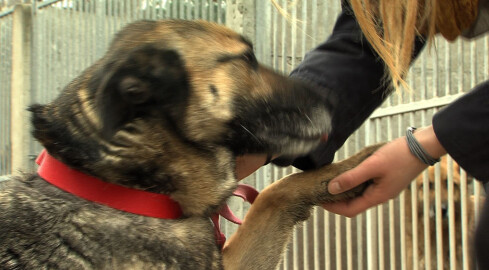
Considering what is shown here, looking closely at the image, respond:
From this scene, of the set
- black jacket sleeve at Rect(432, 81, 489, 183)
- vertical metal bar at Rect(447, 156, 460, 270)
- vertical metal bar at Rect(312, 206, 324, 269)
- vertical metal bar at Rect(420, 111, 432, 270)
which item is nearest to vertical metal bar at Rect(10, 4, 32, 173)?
vertical metal bar at Rect(312, 206, 324, 269)

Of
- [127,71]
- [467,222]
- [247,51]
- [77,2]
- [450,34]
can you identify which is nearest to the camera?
[127,71]

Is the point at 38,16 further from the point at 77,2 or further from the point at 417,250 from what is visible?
the point at 417,250

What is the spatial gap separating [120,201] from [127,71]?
1.32ft

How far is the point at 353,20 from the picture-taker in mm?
2379

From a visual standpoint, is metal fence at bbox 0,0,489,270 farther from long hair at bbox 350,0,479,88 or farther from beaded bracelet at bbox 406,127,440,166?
beaded bracelet at bbox 406,127,440,166

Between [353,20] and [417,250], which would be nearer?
[353,20]

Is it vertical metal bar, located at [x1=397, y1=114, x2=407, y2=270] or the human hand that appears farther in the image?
vertical metal bar, located at [x1=397, y1=114, x2=407, y2=270]

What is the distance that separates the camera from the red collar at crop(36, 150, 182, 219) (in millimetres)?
1913

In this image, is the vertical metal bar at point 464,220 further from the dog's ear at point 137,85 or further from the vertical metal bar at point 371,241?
the dog's ear at point 137,85

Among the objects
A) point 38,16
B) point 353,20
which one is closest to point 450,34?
point 353,20

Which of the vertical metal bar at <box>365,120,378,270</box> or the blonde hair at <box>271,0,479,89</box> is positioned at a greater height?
the blonde hair at <box>271,0,479,89</box>

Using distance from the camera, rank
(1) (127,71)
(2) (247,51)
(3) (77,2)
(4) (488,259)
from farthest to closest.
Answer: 1. (3) (77,2)
2. (2) (247,51)
3. (1) (127,71)
4. (4) (488,259)

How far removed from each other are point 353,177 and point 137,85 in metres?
0.79

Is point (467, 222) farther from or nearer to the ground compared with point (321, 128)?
nearer to the ground
